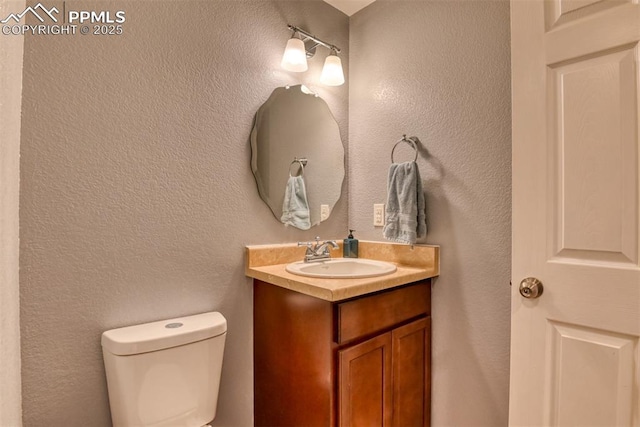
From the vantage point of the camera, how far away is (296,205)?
5.62ft

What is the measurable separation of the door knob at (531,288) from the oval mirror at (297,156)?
40.0 inches

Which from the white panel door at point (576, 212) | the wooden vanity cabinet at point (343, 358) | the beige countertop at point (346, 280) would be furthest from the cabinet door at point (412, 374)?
the white panel door at point (576, 212)

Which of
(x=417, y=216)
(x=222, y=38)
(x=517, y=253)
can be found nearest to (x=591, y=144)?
(x=517, y=253)

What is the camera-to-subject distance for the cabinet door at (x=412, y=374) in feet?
4.44

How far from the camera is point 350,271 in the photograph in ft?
5.53

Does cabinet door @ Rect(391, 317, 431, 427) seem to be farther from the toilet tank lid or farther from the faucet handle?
the toilet tank lid

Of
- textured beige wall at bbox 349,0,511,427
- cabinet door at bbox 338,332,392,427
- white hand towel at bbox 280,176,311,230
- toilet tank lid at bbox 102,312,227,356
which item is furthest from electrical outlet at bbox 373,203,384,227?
toilet tank lid at bbox 102,312,227,356

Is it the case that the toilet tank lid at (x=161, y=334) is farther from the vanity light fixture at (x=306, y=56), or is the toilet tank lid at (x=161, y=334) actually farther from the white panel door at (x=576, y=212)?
the vanity light fixture at (x=306, y=56)

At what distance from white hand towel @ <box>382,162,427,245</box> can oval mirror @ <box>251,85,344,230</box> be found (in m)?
0.40

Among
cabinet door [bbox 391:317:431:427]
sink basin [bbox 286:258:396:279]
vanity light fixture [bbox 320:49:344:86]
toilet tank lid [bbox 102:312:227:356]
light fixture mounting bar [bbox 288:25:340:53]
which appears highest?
light fixture mounting bar [bbox 288:25:340:53]

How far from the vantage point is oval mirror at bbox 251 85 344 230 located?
161 cm

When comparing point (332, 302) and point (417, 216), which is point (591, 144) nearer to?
point (417, 216)

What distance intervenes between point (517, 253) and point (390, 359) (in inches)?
24.8

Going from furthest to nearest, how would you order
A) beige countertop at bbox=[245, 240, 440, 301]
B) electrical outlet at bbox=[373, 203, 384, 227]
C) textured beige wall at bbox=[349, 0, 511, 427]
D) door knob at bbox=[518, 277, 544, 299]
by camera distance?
electrical outlet at bbox=[373, 203, 384, 227]
textured beige wall at bbox=[349, 0, 511, 427]
beige countertop at bbox=[245, 240, 440, 301]
door knob at bbox=[518, 277, 544, 299]
